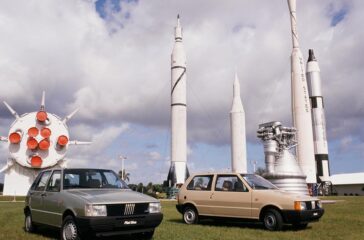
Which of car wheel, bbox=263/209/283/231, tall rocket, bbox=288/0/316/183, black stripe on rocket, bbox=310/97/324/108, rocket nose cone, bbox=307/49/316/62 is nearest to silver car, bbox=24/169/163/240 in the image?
car wheel, bbox=263/209/283/231

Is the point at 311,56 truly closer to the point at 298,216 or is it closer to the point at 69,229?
the point at 298,216

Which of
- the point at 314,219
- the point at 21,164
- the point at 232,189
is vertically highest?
the point at 21,164

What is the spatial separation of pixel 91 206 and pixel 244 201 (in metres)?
5.29

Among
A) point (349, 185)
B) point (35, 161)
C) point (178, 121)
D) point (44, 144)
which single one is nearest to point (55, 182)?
point (178, 121)

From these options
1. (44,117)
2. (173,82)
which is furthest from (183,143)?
(44,117)

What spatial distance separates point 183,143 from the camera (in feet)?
140

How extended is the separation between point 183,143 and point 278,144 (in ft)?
39.8

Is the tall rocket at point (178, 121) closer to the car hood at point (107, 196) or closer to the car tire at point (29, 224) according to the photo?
the car tire at point (29, 224)

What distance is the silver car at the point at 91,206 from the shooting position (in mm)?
7883

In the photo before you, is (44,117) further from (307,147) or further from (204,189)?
(204,189)

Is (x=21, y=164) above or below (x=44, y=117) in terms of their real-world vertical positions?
below

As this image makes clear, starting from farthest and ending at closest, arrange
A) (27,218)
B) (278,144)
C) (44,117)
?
(44,117) → (278,144) → (27,218)

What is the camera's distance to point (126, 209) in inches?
321

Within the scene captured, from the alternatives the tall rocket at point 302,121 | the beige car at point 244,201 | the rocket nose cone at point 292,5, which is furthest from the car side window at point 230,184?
the rocket nose cone at point 292,5
